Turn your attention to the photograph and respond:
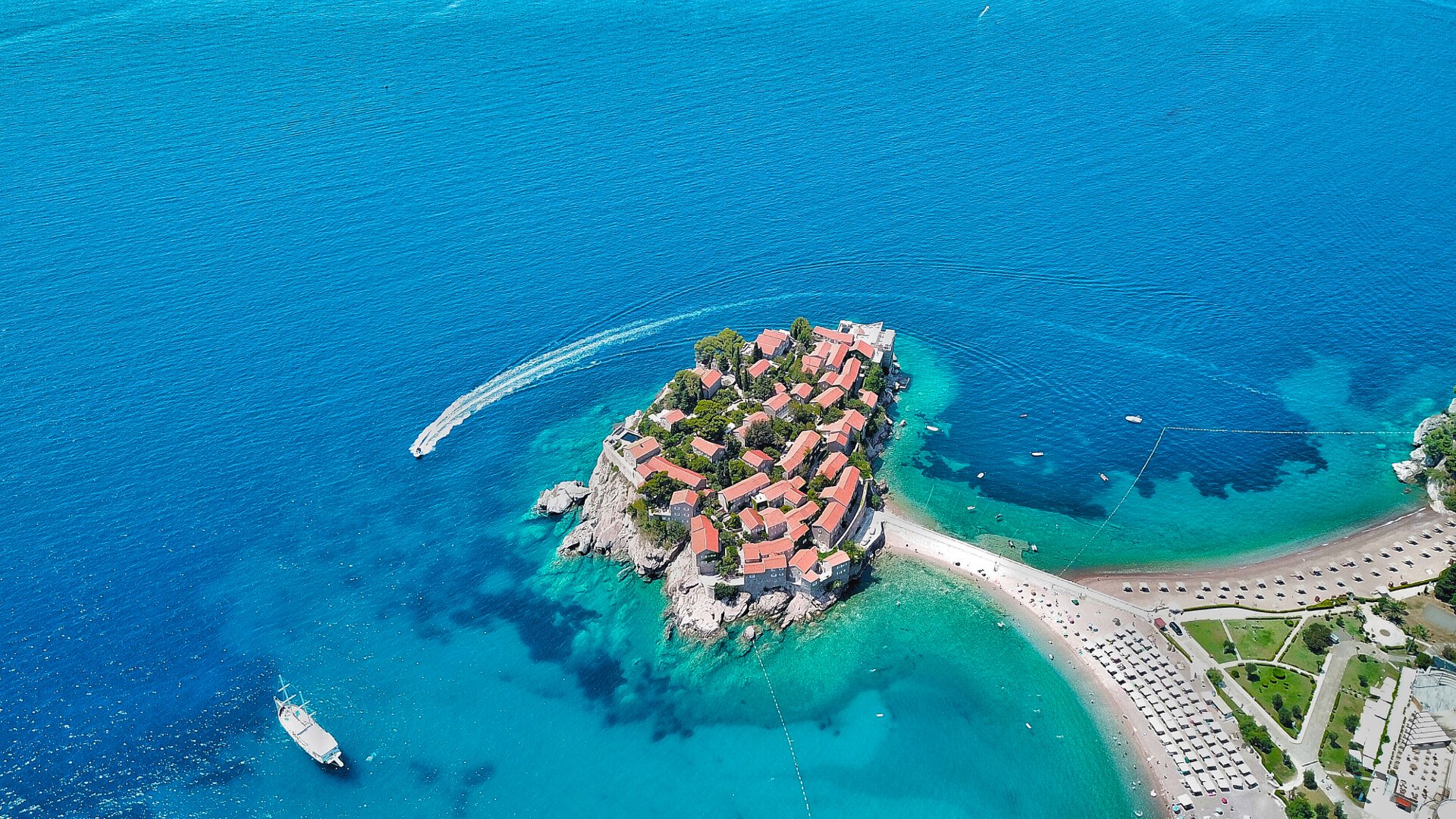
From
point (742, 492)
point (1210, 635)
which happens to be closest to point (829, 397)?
point (742, 492)

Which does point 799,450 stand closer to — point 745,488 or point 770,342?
point 745,488

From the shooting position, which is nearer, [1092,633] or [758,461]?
[1092,633]

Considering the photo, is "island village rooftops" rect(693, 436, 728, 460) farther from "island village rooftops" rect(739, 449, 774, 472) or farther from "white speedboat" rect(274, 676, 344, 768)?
"white speedboat" rect(274, 676, 344, 768)

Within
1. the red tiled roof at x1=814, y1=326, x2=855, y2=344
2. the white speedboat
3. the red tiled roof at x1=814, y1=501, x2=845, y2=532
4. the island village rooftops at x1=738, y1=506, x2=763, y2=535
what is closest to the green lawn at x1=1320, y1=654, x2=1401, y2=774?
the red tiled roof at x1=814, y1=501, x2=845, y2=532

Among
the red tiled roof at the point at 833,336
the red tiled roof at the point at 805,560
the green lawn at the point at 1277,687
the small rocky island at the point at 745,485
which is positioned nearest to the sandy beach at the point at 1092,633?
the green lawn at the point at 1277,687

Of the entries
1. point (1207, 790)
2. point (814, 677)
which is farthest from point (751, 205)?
point (1207, 790)

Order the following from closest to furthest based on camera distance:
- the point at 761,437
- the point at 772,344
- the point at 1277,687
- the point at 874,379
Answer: the point at 1277,687, the point at 761,437, the point at 874,379, the point at 772,344
